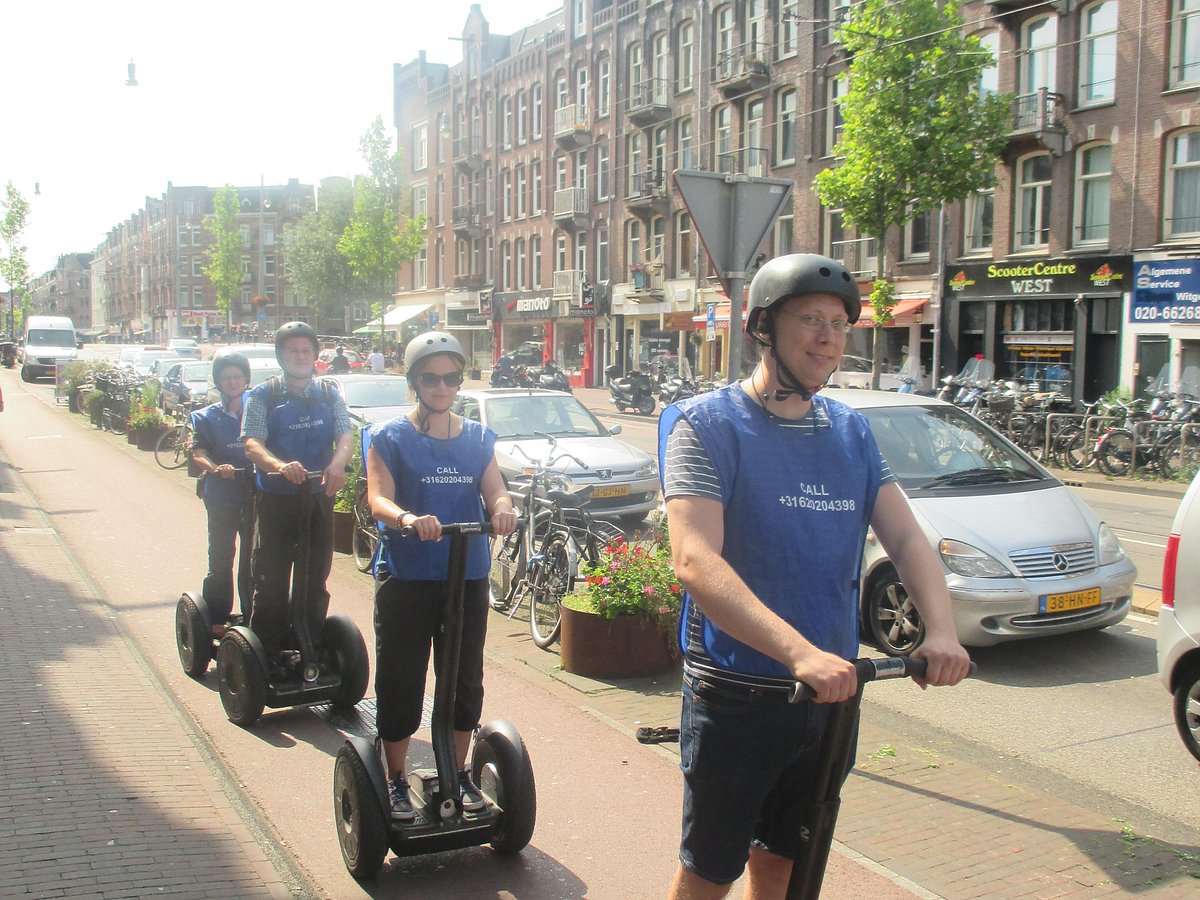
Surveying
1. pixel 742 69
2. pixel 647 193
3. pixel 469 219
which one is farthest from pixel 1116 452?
pixel 469 219

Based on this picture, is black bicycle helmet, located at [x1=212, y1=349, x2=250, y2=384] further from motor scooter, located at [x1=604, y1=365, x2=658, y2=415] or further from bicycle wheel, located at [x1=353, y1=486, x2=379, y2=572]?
motor scooter, located at [x1=604, y1=365, x2=658, y2=415]

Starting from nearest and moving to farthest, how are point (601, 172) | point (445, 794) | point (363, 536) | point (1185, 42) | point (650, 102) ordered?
point (445, 794) < point (363, 536) < point (1185, 42) < point (650, 102) < point (601, 172)

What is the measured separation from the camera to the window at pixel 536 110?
51250 millimetres

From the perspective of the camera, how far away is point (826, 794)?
7.84ft

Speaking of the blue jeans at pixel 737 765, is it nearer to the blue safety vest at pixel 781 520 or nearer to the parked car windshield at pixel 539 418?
the blue safety vest at pixel 781 520

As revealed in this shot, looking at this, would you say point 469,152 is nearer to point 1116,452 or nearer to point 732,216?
point 1116,452

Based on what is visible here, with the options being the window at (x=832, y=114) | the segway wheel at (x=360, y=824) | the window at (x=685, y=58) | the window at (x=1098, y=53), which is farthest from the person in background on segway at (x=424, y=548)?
the window at (x=685, y=58)

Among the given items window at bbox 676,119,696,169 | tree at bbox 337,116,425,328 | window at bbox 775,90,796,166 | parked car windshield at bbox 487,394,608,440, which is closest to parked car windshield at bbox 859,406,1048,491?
parked car windshield at bbox 487,394,608,440

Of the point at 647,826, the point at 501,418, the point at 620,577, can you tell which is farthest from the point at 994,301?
the point at 647,826

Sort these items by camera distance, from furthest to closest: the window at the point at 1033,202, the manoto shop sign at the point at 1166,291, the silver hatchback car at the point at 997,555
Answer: the window at the point at 1033,202 → the manoto shop sign at the point at 1166,291 → the silver hatchback car at the point at 997,555

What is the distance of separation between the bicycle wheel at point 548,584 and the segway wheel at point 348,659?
1.73m

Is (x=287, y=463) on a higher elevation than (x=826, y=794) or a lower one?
higher

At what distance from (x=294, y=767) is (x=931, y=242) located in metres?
28.3

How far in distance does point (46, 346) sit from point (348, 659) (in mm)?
54393
